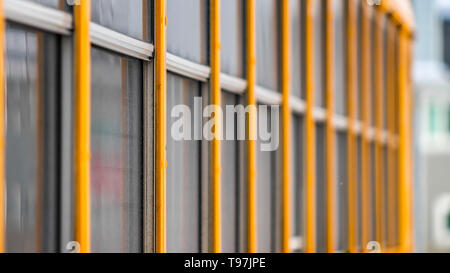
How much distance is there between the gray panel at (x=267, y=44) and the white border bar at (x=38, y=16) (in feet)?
6.45

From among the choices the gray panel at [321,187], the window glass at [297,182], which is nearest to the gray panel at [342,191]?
the gray panel at [321,187]

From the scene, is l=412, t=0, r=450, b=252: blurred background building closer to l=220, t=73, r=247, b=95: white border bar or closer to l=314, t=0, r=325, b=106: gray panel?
l=314, t=0, r=325, b=106: gray panel

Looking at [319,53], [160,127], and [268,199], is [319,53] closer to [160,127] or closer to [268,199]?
[268,199]

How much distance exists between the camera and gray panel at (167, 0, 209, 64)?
12.1ft

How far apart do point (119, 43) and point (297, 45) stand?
2.33 meters

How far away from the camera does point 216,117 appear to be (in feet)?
13.0

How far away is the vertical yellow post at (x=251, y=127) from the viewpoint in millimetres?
4402

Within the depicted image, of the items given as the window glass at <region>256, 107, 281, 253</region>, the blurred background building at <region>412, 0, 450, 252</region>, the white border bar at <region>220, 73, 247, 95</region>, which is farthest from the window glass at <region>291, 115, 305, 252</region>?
the blurred background building at <region>412, 0, 450, 252</region>

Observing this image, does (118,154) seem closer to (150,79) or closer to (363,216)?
(150,79)

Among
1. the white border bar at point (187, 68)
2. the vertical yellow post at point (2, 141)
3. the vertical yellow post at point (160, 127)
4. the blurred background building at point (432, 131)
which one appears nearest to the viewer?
the vertical yellow post at point (2, 141)

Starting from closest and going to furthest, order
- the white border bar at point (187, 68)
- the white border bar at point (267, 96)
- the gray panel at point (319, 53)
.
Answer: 1. the white border bar at point (187, 68)
2. the white border bar at point (267, 96)
3. the gray panel at point (319, 53)

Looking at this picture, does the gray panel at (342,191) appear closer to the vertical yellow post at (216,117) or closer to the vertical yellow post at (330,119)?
the vertical yellow post at (330,119)

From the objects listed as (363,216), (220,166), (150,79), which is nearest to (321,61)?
(363,216)

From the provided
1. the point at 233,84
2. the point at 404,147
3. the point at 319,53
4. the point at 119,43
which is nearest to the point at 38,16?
the point at 119,43
